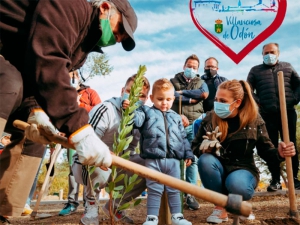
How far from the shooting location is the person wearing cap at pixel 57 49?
6.78 feet

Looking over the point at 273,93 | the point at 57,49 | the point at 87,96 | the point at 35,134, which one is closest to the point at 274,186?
the point at 273,93

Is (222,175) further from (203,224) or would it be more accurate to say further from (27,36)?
(27,36)

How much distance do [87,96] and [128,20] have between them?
2.71 metres

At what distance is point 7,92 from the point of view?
2148mm

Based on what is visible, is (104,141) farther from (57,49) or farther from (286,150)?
(57,49)

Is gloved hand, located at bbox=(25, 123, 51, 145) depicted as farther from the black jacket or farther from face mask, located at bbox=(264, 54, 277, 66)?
face mask, located at bbox=(264, 54, 277, 66)

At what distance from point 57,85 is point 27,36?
0.40m

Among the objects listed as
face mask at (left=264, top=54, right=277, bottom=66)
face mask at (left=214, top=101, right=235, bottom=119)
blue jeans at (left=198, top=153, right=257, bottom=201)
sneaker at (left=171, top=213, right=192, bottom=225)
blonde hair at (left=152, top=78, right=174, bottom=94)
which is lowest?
sneaker at (left=171, top=213, right=192, bottom=225)

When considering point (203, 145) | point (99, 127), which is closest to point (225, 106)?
point (203, 145)

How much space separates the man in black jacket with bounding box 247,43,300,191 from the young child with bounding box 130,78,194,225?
6.62 feet

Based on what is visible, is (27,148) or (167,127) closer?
(27,148)

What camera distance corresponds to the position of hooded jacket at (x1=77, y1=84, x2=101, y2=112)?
5109mm

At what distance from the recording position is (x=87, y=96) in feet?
17.0

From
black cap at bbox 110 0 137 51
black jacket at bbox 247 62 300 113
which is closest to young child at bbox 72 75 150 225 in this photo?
black cap at bbox 110 0 137 51
